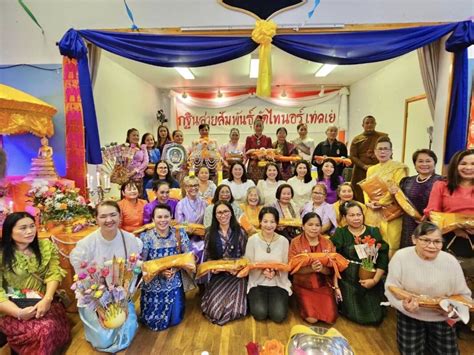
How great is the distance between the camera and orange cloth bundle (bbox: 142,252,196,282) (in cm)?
223

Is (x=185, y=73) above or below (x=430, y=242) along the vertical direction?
above

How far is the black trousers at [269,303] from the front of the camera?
7.83 feet

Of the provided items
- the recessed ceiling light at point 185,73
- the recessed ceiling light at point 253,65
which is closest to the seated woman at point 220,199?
the recessed ceiling light at point 253,65

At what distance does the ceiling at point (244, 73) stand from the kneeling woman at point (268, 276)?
10.3 feet

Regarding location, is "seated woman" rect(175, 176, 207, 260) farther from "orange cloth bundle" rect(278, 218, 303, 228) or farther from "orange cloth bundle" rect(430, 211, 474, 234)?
"orange cloth bundle" rect(430, 211, 474, 234)

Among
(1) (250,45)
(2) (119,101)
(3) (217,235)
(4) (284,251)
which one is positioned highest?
(1) (250,45)

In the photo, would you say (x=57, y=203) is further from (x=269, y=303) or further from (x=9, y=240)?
(x=269, y=303)

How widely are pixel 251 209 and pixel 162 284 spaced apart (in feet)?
3.99

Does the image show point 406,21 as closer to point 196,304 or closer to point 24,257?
point 196,304

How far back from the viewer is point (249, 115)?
25.1 feet

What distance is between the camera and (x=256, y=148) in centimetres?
444

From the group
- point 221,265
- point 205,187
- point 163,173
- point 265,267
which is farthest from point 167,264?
point 163,173

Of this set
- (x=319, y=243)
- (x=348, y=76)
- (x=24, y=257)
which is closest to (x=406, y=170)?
(x=319, y=243)

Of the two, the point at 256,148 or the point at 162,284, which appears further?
the point at 256,148
